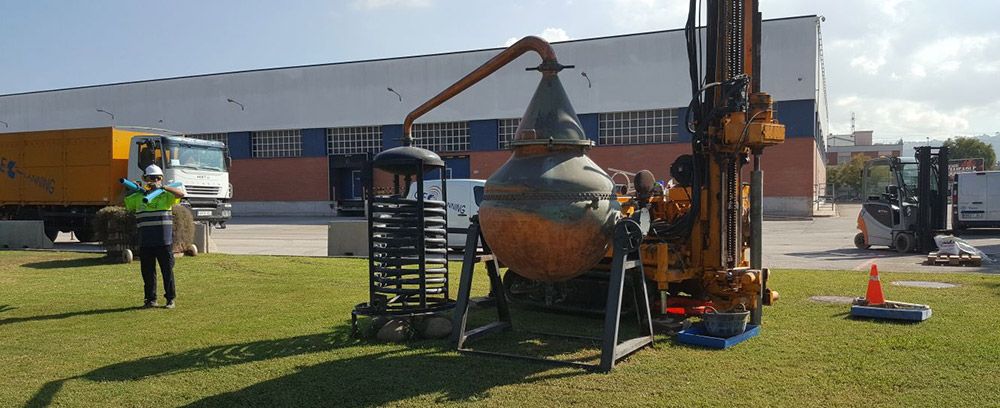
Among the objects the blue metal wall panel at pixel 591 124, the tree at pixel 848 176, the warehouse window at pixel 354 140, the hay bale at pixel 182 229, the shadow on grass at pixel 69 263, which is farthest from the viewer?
the tree at pixel 848 176

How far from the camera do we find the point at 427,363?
6172 mm

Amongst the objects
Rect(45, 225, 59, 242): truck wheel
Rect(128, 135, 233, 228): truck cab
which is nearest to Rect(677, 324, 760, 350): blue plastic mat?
Rect(128, 135, 233, 228): truck cab

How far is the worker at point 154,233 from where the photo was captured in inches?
346

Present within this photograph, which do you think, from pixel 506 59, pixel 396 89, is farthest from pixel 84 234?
pixel 396 89

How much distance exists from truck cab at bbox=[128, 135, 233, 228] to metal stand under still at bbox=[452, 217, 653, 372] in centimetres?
1454

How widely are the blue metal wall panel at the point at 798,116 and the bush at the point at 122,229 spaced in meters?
26.0

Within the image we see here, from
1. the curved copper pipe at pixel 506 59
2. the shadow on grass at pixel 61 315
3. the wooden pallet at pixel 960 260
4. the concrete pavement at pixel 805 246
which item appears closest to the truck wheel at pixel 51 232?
the concrete pavement at pixel 805 246

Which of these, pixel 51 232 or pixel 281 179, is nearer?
pixel 51 232

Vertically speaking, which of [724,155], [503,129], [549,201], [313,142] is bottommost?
[549,201]

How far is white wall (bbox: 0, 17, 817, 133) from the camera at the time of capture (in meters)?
32.0

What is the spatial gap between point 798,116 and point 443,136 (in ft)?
58.3

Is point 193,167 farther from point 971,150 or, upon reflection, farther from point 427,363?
point 971,150

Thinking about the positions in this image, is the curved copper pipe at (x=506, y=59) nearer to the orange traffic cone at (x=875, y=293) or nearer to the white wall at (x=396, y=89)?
the orange traffic cone at (x=875, y=293)

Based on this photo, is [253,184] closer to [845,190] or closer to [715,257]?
[715,257]
